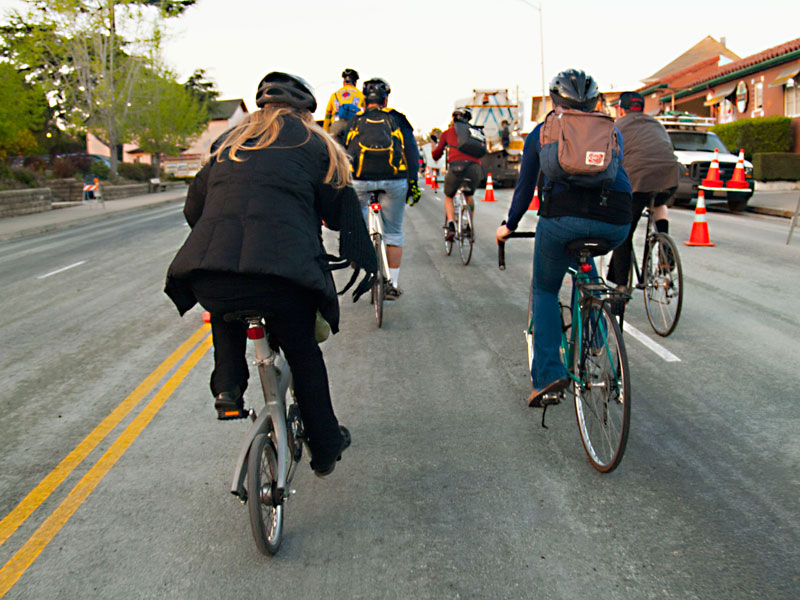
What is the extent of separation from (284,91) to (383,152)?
3882 mm

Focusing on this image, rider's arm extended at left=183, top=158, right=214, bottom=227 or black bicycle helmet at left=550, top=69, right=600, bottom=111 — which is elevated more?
black bicycle helmet at left=550, top=69, right=600, bottom=111

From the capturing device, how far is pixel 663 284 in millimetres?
6418

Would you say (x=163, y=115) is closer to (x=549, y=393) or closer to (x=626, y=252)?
(x=626, y=252)

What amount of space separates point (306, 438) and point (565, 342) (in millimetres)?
1782

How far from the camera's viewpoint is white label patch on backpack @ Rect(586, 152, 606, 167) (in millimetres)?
3730

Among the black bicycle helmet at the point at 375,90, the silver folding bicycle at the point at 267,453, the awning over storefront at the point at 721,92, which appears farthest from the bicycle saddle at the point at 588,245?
the awning over storefront at the point at 721,92

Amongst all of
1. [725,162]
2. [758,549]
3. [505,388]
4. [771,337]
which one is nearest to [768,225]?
[725,162]

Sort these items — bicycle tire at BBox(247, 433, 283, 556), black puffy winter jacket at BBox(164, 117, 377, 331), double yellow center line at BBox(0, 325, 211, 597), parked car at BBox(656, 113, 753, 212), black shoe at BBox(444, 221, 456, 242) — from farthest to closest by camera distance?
1. parked car at BBox(656, 113, 753, 212)
2. black shoe at BBox(444, 221, 456, 242)
3. double yellow center line at BBox(0, 325, 211, 597)
4. bicycle tire at BBox(247, 433, 283, 556)
5. black puffy winter jacket at BBox(164, 117, 377, 331)

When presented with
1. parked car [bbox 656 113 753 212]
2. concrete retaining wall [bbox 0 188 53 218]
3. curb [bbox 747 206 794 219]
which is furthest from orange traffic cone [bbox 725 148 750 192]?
concrete retaining wall [bbox 0 188 53 218]

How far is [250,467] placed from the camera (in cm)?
287

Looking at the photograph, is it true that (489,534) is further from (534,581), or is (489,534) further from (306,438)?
(306,438)

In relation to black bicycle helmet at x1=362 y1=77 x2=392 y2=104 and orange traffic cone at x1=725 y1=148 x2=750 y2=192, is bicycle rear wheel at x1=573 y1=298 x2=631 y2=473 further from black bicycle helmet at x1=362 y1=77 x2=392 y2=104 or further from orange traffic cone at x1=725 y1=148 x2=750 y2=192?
orange traffic cone at x1=725 y1=148 x2=750 y2=192

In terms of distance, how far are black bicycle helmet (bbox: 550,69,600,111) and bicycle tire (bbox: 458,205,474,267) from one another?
255 inches

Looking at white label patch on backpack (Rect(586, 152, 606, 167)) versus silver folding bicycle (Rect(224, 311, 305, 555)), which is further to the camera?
white label patch on backpack (Rect(586, 152, 606, 167))
